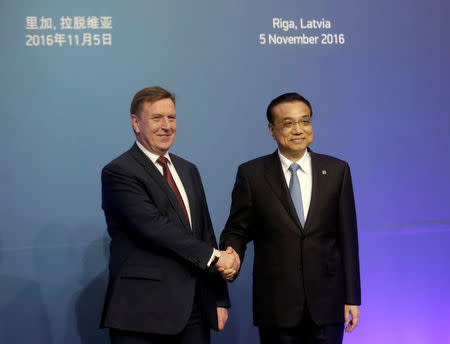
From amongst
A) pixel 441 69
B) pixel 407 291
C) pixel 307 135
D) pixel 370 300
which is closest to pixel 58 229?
pixel 307 135

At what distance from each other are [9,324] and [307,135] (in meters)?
1.99

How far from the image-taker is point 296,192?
2.38 m

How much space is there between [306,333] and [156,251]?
69 centimetres

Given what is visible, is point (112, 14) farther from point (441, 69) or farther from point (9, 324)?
point (441, 69)

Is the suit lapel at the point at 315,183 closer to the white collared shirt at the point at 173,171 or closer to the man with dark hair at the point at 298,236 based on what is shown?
the man with dark hair at the point at 298,236

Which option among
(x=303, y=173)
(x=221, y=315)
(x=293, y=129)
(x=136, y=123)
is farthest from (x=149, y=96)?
(x=221, y=315)

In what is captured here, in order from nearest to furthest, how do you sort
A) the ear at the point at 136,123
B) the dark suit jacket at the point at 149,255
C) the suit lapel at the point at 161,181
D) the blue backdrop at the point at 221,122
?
the dark suit jacket at the point at 149,255, the suit lapel at the point at 161,181, the ear at the point at 136,123, the blue backdrop at the point at 221,122

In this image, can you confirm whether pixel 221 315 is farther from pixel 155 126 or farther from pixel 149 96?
pixel 149 96

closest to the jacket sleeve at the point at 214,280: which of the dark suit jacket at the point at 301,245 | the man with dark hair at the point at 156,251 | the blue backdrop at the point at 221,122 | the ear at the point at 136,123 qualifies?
the man with dark hair at the point at 156,251

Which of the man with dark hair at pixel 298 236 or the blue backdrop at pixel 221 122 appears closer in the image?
the man with dark hair at pixel 298 236

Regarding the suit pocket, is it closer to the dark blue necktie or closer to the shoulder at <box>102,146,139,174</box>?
the shoulder at <box>102,146,139,174</box>

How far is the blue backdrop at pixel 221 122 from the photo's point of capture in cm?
320

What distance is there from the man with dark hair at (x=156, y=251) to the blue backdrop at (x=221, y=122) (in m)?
1.00

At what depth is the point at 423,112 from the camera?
3.66 meters
